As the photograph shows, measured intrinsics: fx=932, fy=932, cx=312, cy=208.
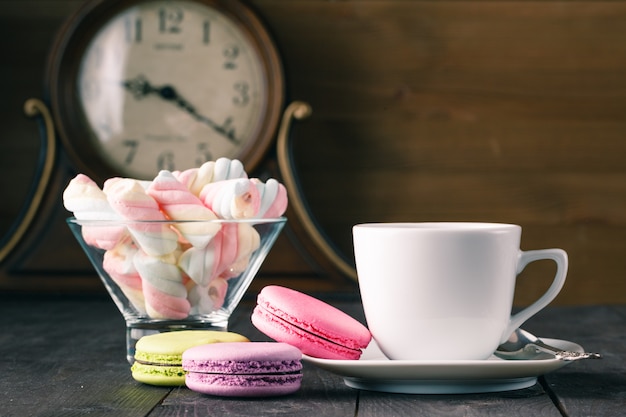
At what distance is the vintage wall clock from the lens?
1.54 metres

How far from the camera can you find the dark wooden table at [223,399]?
64 centimetres

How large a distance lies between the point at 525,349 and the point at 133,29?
1.01m

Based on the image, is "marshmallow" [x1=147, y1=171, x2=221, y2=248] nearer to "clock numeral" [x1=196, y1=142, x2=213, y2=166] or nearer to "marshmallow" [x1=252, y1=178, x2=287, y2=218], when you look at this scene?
"marshmallow" [x1=252, y1=178, x2=287, y2=218]

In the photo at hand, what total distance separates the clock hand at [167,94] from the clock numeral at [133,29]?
6cm

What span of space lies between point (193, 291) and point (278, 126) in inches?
28.4

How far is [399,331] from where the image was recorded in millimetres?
717

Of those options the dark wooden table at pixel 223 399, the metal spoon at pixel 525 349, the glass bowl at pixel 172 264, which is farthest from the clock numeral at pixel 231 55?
the metal spoon at pixel 525 349

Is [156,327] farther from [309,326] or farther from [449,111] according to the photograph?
[449,111]

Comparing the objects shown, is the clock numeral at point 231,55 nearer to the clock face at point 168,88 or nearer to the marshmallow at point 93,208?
the clock face at point 168,88

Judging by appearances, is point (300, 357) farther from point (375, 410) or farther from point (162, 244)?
point (162, 244)

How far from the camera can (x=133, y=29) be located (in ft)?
5.14

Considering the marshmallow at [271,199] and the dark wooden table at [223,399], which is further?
the marshmallow at [271,199]

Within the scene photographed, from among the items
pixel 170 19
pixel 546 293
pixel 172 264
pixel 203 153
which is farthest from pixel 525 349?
pixel 170 19

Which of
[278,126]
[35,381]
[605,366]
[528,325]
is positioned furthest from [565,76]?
[35,381]
